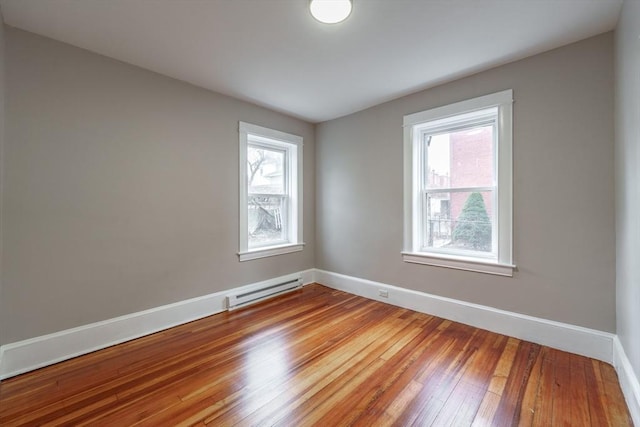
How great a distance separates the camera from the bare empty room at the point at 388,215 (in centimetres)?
177

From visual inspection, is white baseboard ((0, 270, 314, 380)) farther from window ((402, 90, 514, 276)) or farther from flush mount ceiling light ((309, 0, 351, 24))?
flush mount ceiling light ((309, 0, 351, 24))

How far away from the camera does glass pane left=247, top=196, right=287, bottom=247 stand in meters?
3.66

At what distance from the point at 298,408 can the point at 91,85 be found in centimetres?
295

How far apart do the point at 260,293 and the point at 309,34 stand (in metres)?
2.85

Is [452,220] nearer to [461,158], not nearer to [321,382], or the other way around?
[461,158]

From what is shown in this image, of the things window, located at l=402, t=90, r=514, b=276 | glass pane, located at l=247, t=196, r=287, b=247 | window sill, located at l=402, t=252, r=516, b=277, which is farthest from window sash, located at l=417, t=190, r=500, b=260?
glass pane, located at l=247, t=196, r=287, b=247

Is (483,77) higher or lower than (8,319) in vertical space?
higher

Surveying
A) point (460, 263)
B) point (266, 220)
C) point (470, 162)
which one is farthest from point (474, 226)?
point (266, 220)

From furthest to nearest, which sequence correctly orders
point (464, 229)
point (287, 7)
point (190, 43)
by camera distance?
point (464, 229)
point (190, 43)
point (287, 7)

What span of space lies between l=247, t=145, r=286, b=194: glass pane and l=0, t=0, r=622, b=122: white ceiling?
98 cm

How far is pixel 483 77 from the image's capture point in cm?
268

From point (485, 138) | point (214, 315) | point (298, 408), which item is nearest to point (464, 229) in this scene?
point (485, 138)

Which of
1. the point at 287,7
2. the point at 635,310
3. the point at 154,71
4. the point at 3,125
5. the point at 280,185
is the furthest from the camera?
the point at 280,185

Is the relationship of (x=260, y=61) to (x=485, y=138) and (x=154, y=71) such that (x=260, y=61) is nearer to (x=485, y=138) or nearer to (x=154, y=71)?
(x=154, y=71)
